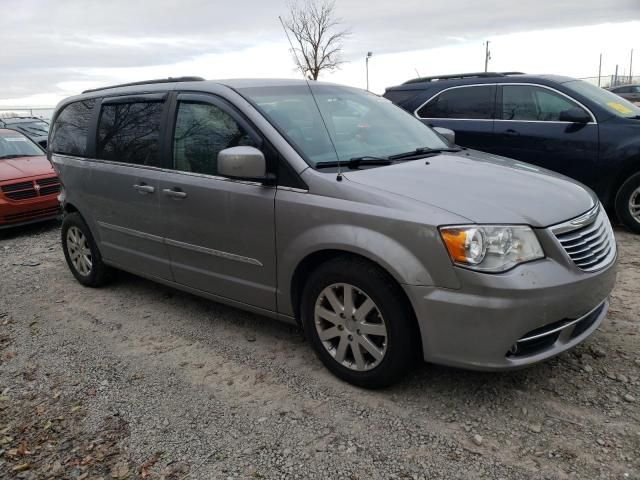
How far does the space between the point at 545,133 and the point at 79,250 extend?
5165 millimetres

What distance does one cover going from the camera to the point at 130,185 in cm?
418

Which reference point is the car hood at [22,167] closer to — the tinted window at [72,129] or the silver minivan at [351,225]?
the tinted window at [72,129]

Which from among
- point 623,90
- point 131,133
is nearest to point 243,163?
point 131,133

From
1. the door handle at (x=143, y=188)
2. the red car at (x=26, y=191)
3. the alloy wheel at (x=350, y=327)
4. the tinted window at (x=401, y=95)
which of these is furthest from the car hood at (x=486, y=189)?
the red car at (x=26, y=191)

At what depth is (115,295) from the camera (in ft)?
16.1

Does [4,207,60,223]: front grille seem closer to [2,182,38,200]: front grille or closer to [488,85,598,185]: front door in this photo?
[2,182,38,200]: front grille

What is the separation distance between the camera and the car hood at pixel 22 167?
7.74 meters

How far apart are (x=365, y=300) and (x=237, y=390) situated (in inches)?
37.9

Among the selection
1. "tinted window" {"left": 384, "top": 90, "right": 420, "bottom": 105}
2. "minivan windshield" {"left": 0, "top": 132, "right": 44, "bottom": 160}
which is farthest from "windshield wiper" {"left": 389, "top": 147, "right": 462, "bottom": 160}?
"minivan windshield" {"left": 0, "top": 132, "right": 44, "bottom": 160}

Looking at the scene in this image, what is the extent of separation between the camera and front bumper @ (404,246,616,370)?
2.53 meters

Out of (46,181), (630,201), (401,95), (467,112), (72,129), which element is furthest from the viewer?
(46,181)

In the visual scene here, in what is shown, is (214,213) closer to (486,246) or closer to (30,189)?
(486,246)

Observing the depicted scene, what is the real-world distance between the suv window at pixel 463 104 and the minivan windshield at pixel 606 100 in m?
0.90

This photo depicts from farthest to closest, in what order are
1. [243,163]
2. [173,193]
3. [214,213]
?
[173,193]
[214,213]
[243,163]
